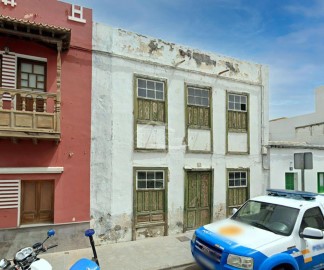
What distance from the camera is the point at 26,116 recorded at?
283 inches

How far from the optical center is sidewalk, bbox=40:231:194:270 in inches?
283

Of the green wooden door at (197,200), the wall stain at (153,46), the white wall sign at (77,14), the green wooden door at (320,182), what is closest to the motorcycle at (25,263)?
the green wooden door at (197,200)

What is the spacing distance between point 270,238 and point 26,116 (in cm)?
638

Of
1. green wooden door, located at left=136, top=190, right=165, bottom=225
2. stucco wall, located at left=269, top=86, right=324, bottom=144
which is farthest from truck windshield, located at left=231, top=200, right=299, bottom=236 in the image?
stucco wall, located at left=269, top=86, right=324, bottom=144

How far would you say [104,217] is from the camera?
8.90 m

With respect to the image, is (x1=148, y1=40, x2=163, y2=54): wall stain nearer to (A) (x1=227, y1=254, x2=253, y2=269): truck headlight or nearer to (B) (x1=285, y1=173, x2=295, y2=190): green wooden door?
(A) (x1=227, y1=254, x2=253, y2=269): truck headlight

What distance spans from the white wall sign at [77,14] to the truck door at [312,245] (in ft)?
27.2

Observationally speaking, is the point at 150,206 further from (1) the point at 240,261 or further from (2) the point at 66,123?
(1) the point at 240,261

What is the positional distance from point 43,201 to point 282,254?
6.45 meters

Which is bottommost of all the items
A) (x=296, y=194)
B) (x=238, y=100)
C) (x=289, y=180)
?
(x=289, y=180)

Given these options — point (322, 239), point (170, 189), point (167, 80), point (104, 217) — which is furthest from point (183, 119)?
point (322, 239)

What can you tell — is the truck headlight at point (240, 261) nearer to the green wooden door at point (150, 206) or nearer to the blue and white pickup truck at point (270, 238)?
the blue and white pickup truck at point (270, 238)

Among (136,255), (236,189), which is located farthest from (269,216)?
(236,189)

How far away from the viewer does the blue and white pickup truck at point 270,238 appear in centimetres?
518
